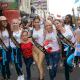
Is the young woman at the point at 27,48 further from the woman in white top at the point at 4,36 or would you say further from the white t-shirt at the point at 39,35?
the woman in white top at the point at 4,36

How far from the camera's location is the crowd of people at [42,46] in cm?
926

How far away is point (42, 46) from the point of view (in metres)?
9.43

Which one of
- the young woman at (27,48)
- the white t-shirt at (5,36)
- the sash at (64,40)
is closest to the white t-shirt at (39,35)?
the young woman at (27,48)

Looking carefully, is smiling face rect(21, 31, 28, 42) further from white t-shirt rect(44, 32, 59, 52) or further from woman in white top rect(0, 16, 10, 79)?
white t-shirt rect(44, 32, 59, 52)

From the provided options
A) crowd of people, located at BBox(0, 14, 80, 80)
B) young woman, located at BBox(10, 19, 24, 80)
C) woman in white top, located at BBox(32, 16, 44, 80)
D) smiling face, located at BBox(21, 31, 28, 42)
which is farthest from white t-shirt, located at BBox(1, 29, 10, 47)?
woman in white top, located at BBox(32, 16, 44, 80)

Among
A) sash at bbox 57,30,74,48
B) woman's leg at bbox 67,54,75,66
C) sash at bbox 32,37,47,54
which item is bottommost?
woman's leg at bbox 67,54,75,66

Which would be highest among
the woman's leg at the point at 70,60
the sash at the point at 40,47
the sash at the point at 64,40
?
the sash at the point at 64,40

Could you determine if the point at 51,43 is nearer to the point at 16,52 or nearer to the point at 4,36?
the point at 16,52

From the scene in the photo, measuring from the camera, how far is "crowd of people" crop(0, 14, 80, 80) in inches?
364

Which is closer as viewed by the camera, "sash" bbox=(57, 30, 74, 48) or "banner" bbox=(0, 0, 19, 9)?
"sash" bbox=(57, 30, 74, 48)

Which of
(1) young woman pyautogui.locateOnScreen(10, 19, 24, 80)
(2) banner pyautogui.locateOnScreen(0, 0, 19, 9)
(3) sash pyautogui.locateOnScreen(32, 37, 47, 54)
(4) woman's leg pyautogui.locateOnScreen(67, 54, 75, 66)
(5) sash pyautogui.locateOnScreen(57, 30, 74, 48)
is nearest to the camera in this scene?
(4) woman's leg pyautogui.locateOnScreen(67, 54, 75, 66)

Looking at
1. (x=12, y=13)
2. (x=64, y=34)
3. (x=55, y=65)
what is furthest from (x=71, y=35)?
(x=12, y=13)

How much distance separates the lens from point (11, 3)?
31.0 m

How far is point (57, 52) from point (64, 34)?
559 millimetres
